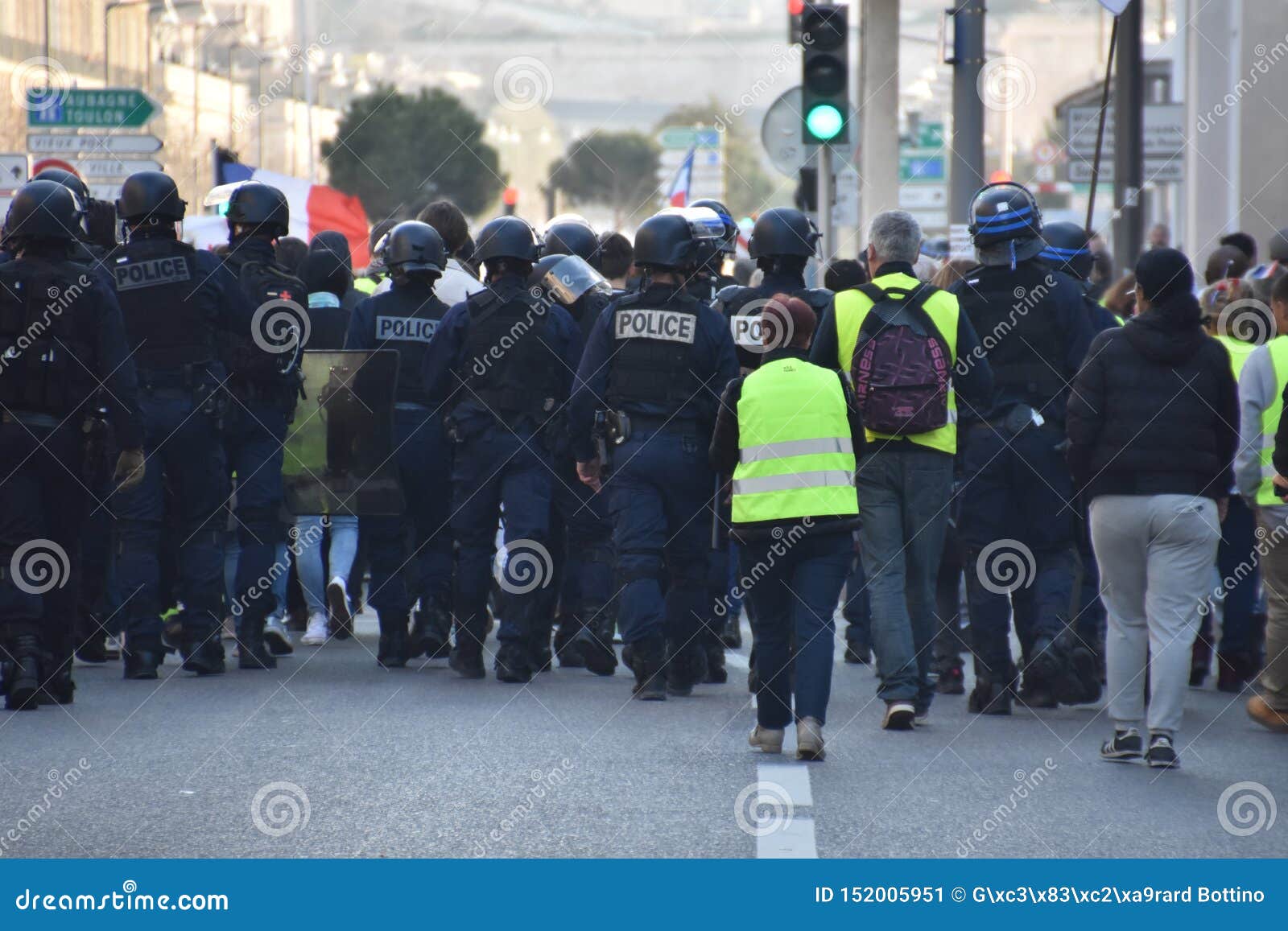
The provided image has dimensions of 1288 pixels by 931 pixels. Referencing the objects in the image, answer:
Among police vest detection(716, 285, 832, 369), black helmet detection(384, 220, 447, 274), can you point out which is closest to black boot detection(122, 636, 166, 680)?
black helmet detection(384, 220, 447, 274)

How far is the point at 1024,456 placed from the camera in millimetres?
9406

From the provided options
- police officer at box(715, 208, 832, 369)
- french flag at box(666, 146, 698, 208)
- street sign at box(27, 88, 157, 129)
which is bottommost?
police officer at box(715, 208, 832, 369)

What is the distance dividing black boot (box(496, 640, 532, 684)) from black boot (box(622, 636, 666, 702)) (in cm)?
68

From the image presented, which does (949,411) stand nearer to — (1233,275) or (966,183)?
(1233,275)

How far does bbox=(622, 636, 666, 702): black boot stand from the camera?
962cm

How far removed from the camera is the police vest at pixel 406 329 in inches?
431

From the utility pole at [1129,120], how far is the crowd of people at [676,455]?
507 centimetres

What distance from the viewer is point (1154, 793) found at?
7.56 metres

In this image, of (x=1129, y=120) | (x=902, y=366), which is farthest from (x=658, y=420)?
(x=1129, y=120)

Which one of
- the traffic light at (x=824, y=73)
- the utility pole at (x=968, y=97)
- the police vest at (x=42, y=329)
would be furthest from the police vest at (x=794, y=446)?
the traffic light at (x=824, y=73)

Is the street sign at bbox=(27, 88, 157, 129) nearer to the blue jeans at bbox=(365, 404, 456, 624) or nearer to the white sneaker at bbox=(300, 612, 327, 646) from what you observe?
the white sneaker at bbox=(300, 612, 327, 646)

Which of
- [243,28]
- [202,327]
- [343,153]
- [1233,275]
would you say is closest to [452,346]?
[202,327]

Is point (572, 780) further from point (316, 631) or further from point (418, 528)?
point (316, 631)

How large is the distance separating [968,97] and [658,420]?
5.67 metres
